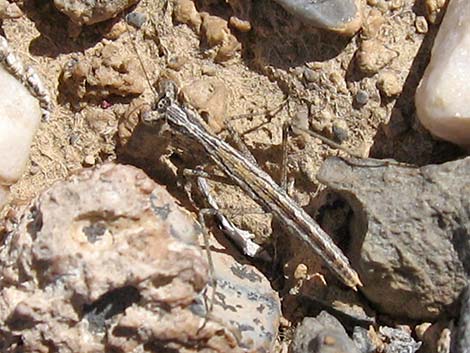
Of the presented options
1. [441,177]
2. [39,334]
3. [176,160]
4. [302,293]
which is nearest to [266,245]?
[302,293]

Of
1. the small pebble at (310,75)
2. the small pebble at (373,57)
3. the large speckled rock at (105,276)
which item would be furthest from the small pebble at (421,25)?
the large speckled rock at (105,276)

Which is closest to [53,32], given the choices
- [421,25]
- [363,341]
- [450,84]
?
[421,25]

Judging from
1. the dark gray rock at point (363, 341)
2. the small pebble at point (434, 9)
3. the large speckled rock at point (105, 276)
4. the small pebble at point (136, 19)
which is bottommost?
the dark gray rock at point (363, 341)

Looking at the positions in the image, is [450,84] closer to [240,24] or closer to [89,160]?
[240,24]

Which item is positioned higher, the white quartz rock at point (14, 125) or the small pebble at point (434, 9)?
the small pebble at point (434, 9)

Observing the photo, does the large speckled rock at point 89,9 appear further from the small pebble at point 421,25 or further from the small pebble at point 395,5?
the small pebble at point 421,25

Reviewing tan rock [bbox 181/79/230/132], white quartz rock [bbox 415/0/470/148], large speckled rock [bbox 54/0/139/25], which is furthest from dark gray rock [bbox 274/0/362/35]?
large speckled rock [bbox 54/0/139/25]
